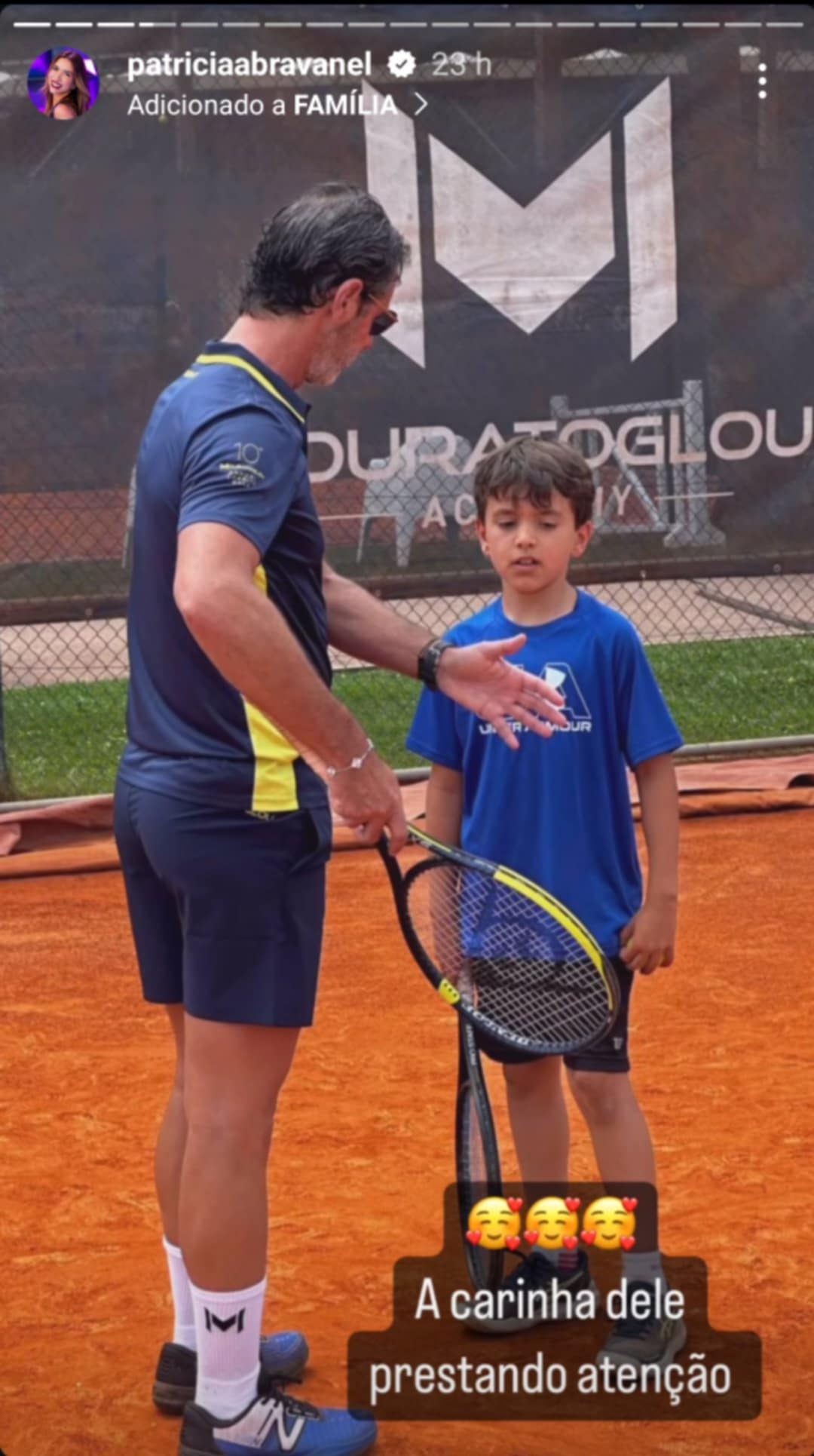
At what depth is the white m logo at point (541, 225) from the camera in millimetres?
6734

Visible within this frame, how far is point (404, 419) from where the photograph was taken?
6832mm

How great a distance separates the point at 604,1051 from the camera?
2.88 meters

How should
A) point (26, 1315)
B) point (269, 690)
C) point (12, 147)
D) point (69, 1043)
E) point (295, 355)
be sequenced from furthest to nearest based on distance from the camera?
point (12, 147) < point (69, 1043) < point (26, 1315) < point (295, 355) < point (269, 690)

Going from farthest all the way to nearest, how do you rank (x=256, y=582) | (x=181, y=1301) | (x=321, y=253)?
(x=181, y=1301) → (x=321, y=253) → (x=256, y=582)

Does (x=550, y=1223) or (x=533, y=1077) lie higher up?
(x=533, y=1077)

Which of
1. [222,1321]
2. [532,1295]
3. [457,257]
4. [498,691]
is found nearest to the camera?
[222,1321]

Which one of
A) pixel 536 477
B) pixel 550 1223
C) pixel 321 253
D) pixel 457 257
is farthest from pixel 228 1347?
pixel 457 257

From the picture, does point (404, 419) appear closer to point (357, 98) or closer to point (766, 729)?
point (357, 98)

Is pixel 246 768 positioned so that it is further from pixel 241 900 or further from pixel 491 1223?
pixel 491 1223

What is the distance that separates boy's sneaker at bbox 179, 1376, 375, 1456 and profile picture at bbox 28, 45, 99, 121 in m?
4.86

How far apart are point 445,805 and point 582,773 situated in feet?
0.83

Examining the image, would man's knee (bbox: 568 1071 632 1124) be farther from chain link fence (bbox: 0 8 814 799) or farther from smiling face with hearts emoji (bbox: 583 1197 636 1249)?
chain link fence (bbox: 0 8 814 799)

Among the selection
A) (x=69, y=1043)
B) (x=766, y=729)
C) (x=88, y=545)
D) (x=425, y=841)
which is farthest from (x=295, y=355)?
(x=766, y=729)

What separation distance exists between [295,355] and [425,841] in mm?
681
